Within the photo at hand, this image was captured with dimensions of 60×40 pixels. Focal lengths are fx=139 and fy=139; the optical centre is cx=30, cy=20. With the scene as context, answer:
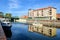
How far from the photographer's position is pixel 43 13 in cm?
484

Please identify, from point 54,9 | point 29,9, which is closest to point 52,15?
point 54,9

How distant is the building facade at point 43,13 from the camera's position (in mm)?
4708

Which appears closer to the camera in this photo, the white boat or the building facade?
the building facade

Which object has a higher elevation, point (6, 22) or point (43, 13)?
point (43, 13)

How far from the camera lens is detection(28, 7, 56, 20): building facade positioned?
4.71m

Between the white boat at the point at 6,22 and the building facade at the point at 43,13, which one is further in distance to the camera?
the white boat at the point at 6,22

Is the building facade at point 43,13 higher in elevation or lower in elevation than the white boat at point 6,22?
higher

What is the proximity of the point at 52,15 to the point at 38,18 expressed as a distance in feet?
1.63

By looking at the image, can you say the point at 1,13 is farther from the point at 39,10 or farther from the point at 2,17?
the point at 39,10

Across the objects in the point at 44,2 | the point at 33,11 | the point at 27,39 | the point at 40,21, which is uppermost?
the point at 44,2

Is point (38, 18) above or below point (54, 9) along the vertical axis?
below

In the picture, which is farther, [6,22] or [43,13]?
[6,22]

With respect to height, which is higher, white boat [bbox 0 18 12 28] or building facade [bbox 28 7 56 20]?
building facade [bbox 28 7 56 20]

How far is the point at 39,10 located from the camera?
4758 mm
